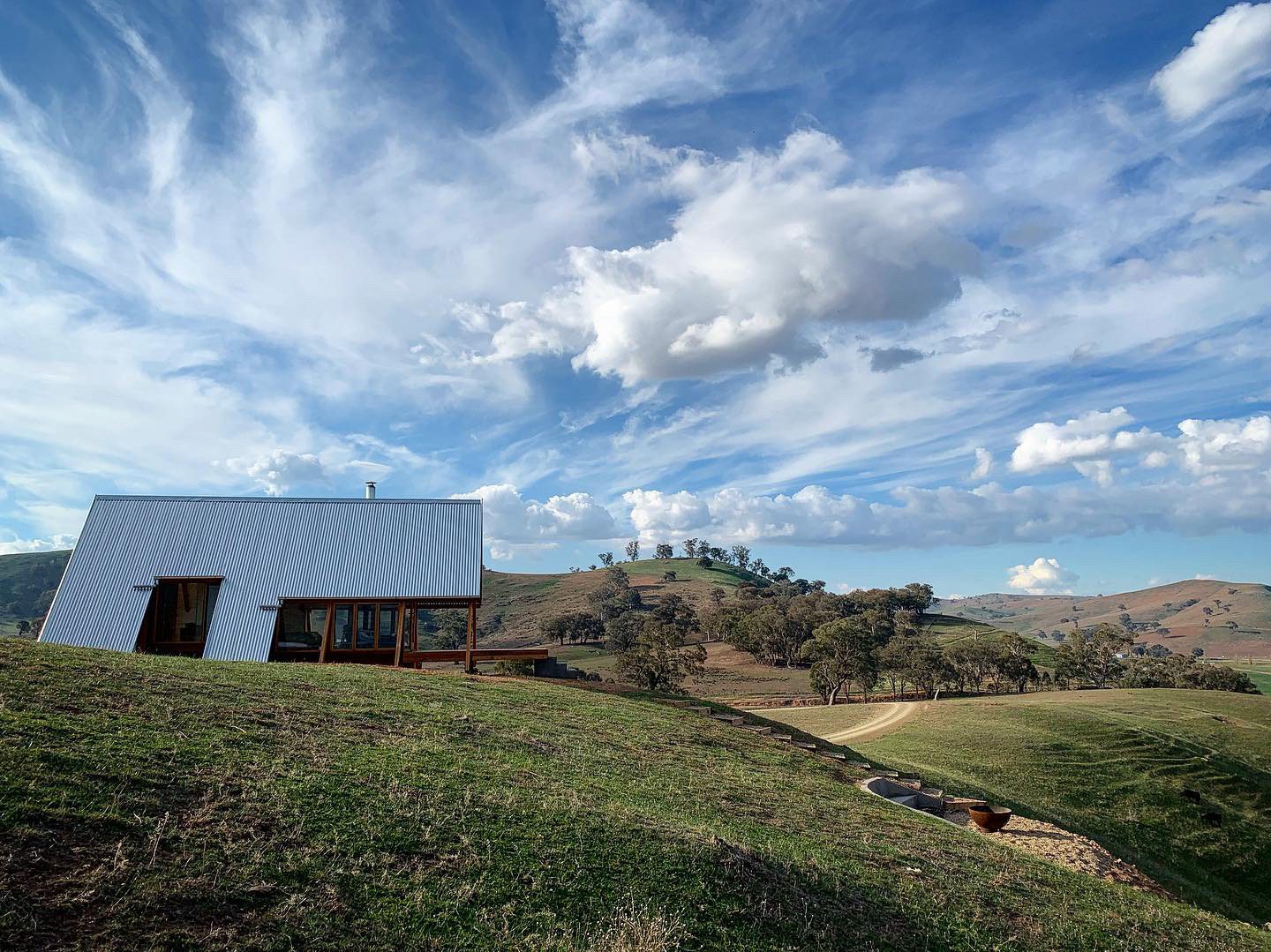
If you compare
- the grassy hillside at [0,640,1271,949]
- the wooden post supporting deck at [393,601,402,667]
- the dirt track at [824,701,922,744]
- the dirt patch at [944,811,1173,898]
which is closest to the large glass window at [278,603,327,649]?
the wooden post supporting deck at [393,601,402,667]

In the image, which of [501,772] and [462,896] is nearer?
[462,896]

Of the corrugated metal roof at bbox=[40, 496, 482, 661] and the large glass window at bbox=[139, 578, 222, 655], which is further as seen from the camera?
the large glass window at bbox=[139, 578, 222, 655]

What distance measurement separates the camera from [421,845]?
7.33 meters

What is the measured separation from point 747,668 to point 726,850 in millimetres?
73416

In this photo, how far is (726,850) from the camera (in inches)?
336

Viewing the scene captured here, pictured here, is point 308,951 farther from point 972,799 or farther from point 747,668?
point 747,668

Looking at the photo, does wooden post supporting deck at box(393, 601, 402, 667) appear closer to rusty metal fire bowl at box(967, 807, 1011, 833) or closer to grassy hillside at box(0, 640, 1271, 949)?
grassy hillside at box(0, 640, 1271, 949)

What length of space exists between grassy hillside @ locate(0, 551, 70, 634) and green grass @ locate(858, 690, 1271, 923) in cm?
12254

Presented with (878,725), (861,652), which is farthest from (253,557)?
(861,652)

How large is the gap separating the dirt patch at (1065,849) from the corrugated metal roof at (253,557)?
15.4m

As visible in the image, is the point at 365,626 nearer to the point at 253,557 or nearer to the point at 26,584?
the point at 253,557

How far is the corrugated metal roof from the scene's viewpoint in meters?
21.3

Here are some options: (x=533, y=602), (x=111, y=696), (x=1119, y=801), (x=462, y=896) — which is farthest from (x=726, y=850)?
(x=533, y=602)

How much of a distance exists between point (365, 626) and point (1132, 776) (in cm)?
3066
